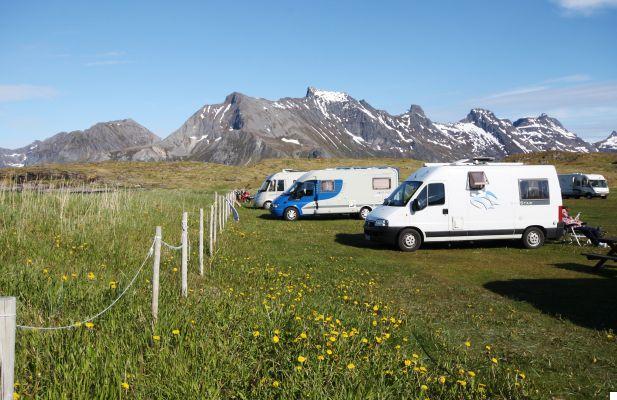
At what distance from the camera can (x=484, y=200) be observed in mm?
16078

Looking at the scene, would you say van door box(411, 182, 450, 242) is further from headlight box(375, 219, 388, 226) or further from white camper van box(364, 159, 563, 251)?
headlight box(375, 219, 388, 226)

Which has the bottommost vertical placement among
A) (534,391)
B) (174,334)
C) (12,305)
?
(534,391)

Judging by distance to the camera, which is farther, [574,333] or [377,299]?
[377,299]

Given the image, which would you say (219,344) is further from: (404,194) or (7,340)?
(404,194)

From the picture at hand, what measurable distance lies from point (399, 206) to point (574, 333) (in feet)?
28.6

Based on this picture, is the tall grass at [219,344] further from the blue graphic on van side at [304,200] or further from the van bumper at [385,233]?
the blue graphic on van side at [304,200]

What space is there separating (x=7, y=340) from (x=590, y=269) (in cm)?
1328

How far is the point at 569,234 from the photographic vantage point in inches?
746

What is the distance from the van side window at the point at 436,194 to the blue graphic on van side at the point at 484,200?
0.94 m

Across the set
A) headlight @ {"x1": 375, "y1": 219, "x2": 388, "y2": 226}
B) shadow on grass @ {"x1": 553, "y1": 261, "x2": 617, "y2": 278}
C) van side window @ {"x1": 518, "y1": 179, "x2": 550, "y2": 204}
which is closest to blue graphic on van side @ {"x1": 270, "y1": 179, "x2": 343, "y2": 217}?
headlight @ {"x1": 375, "y1": 219, "x2": 388, "y2": 226}

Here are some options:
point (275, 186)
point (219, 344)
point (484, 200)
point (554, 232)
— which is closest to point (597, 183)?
point (275, 186)

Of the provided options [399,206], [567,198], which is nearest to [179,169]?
[567,198]

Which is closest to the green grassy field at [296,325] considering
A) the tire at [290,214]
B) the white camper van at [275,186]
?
the tire at [290,214]

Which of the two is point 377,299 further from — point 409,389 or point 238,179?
point 238,179
